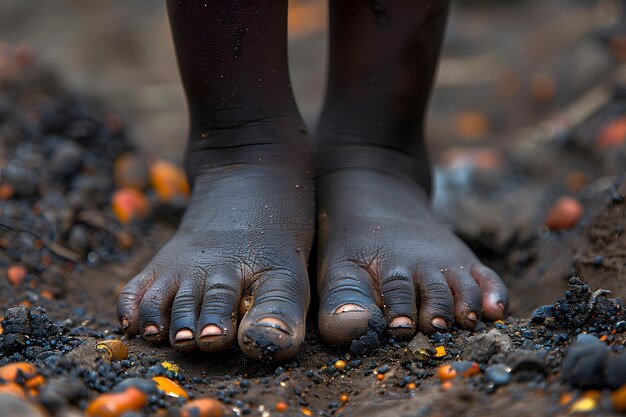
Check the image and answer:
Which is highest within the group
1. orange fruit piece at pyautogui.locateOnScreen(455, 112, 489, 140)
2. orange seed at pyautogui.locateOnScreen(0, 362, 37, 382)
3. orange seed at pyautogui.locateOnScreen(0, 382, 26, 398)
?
orange seed at pyautogui.locateOnScreen(0, 382, 26, 398)

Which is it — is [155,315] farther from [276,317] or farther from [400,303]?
[400,303]

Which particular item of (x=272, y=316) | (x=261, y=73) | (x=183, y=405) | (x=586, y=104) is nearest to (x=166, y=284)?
(x=272, y=316)

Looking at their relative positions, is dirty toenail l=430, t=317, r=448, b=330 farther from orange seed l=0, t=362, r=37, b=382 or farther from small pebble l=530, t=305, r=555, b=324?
orange seed l=0, t=362, r=37, b=382

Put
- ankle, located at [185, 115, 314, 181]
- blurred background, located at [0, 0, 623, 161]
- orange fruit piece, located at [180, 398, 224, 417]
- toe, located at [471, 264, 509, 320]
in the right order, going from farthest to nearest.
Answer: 1. blurred background, located at [0, 0, 623, 161]
2. ankle, located at [185, 115, 314, 181]
3. toe, located at [471, 264, 509, 320]
4. orange fruit piece, located at [180, 398, 224, 417]

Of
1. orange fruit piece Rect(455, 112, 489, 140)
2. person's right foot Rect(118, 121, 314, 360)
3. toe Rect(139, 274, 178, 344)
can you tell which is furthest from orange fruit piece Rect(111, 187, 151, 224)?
orange fruit piece Rect(455, 112, 489, 140)

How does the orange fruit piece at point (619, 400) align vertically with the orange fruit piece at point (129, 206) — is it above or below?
above

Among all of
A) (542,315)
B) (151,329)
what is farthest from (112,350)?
(542,315)

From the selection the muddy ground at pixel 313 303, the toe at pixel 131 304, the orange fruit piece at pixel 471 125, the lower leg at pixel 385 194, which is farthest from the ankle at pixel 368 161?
the orange fruit piece at pixel 471 125

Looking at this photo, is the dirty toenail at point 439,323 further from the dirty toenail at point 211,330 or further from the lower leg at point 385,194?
the dirty toenail at point 211,330
